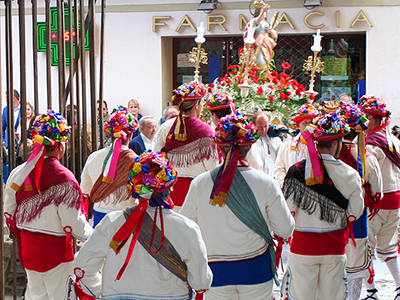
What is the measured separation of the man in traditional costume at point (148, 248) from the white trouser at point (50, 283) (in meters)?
1.12

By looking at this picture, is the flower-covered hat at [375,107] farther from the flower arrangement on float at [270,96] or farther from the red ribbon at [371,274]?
the flower arrangement on float at [270,96]

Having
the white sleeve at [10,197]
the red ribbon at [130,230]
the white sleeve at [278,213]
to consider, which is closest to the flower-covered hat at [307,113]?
the white sleeve at [278,213]

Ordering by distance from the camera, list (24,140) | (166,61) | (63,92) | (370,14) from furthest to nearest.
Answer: (166,61) < (370,14) < (63,92) < (24,140)

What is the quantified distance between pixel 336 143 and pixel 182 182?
5.19ft

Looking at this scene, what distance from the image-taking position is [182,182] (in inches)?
191

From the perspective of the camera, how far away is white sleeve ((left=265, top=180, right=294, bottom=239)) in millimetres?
3148

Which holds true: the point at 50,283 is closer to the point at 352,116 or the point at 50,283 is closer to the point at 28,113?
the point at 352,116

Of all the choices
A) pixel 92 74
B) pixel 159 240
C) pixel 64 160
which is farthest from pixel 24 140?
pixel 159 240

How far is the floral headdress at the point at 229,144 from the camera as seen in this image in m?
3.17

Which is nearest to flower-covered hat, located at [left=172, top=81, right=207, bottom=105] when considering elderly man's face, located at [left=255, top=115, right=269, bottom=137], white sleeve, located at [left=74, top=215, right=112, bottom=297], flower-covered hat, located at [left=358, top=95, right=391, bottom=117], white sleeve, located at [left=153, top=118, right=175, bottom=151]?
white sleeve, located at [left=153, top=118, right=175, bottom=151]

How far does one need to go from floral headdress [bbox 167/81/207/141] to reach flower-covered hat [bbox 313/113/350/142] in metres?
1.39

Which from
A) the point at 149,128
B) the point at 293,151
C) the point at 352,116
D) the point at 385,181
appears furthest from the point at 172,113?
the point at 352,116

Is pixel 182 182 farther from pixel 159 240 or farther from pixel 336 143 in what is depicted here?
pixel 159 240

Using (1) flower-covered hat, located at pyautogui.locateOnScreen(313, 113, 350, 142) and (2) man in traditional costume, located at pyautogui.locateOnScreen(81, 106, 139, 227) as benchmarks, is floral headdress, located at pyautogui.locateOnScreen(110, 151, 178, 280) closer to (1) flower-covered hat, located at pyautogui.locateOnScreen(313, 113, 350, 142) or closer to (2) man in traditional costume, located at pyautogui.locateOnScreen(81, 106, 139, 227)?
(1) flower-covered hat, located at pyautogui.locateOnScreen(313, 113, 350, 142)
